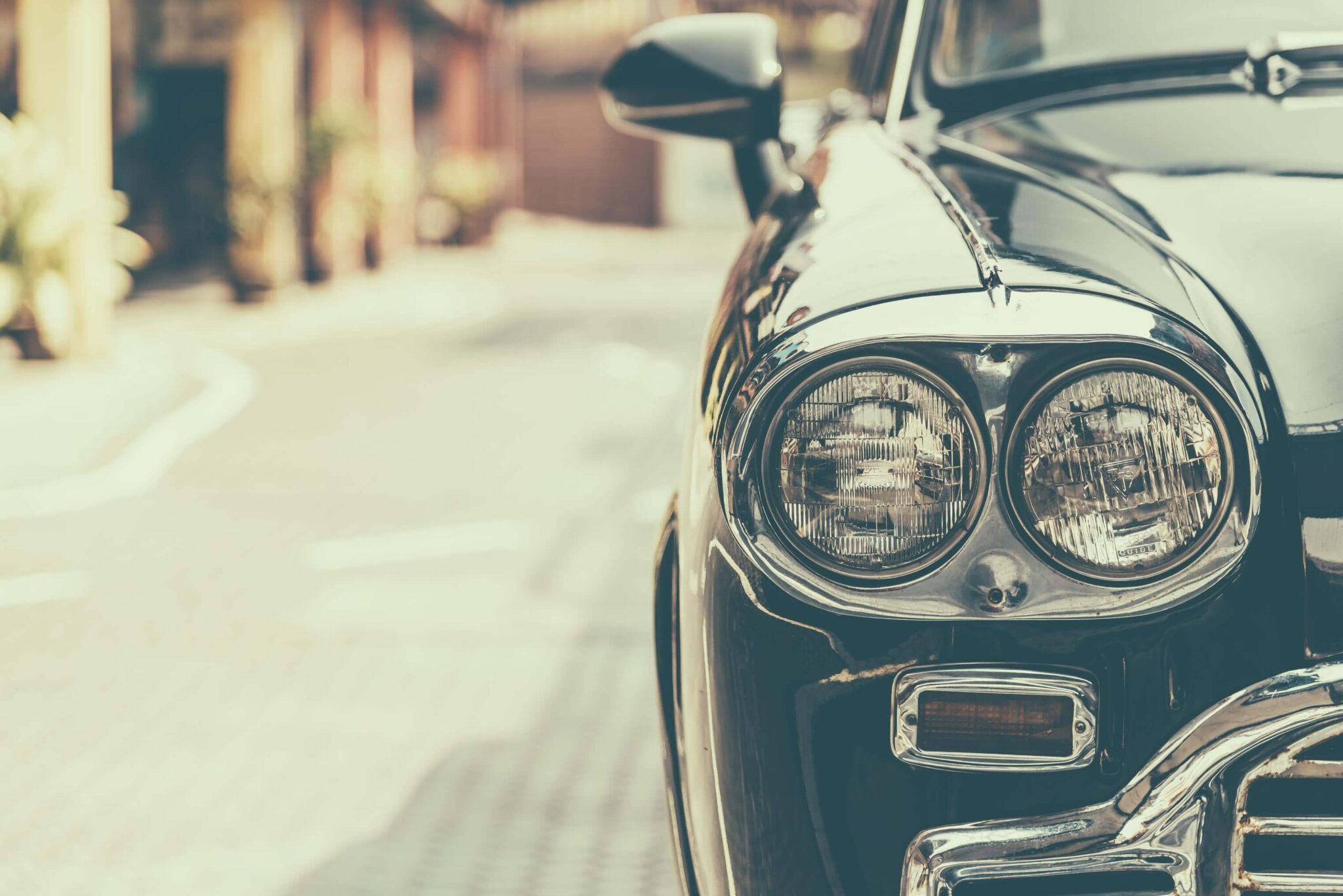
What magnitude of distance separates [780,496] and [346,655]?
2.89 metres

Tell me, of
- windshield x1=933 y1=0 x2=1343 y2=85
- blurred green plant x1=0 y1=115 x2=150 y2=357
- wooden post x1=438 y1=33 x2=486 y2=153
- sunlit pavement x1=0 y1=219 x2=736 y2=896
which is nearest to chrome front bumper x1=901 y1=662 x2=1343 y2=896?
windshield x1=933 y1=0 x2=1343 y2=85

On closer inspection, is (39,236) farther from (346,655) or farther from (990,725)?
(990,725)

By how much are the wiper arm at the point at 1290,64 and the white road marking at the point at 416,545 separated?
3468 millimetres

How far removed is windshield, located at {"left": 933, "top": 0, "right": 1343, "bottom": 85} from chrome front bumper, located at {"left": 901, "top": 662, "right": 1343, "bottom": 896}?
1280mm

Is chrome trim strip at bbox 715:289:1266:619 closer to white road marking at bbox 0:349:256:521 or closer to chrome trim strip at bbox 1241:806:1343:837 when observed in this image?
chrome trim strip at bbox 1241:806:1343:837

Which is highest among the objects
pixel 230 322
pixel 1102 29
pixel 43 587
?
pixel 1102 29

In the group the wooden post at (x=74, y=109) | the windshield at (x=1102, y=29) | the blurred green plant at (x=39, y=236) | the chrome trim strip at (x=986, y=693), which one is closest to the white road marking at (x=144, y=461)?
the wooden post at (x=74, y=109)

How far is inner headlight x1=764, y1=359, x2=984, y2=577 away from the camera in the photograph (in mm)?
1348

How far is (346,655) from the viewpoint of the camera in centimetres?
407

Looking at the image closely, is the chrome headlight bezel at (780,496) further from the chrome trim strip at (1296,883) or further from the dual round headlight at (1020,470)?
the chrome trim strip at (1296,883)

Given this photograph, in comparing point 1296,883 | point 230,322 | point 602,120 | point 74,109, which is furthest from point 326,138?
point 602,120

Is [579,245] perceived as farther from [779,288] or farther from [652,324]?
[779,288]

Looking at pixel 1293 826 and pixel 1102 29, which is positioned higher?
pixel 1102 29

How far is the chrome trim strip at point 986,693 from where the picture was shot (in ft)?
4.29
